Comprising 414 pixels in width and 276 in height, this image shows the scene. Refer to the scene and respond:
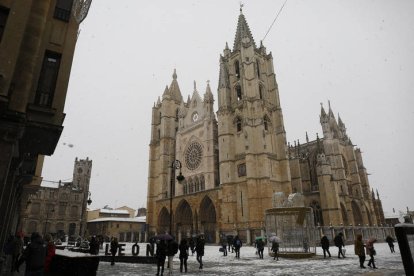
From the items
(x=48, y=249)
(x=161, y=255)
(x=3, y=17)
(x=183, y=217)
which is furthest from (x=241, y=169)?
(x=3, y=17)

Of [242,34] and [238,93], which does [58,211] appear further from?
[242,34]

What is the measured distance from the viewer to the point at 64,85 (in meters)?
8.59

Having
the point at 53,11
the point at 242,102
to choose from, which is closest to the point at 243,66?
the point at 242,102

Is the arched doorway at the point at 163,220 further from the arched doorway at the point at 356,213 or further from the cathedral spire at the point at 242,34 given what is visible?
the arched doorway at the point at 356,213

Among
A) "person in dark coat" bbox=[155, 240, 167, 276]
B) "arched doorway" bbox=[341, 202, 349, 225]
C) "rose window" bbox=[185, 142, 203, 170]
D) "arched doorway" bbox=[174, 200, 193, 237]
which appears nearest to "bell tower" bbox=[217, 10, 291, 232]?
"rose window" bbox=[185, 142, 203, 170]

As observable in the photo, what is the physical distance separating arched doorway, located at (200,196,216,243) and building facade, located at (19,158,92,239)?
31768 mm

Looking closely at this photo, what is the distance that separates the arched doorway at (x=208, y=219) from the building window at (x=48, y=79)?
33109mm

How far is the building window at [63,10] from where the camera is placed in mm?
9109

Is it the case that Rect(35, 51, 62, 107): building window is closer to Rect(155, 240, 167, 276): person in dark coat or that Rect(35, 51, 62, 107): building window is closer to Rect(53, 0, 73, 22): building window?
Rect(53, 0, 73, 22): building window

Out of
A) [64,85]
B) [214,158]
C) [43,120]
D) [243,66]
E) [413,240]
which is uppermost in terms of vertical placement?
[243,66]

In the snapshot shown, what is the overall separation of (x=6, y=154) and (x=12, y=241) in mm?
7084

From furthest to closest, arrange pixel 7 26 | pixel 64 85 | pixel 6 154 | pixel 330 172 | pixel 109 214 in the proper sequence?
pixel 109 214, pixel 330 172, pixel 64 85, pixel 7 26, pixel 6 154

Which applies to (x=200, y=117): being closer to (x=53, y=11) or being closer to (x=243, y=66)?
(x=243, y=66)

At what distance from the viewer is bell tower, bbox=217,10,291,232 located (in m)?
35.5
